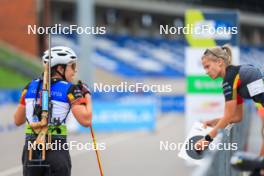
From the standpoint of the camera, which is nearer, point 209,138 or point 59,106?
point 59,106

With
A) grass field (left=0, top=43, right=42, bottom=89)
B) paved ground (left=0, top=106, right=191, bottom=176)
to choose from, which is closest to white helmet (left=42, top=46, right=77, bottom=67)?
paved ground (left=0, top=106, right=191, bottom=176)

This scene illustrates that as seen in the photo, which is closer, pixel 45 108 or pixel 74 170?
pixel 45 108

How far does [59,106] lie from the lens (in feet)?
18.3

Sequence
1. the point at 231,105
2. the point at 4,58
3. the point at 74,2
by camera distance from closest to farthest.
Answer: the point at 231,105 < the point at 4,58 < the point at 74,2

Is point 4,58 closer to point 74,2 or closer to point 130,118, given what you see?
point 74,2

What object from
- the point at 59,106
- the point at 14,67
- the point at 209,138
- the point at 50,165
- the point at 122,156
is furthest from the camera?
the point at 14,67

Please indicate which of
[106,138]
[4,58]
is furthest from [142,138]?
[4,58]

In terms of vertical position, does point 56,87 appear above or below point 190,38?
below

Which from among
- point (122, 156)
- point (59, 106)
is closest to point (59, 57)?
point (59, 106)

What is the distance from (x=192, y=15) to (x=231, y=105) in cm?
682

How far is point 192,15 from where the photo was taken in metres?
12.8

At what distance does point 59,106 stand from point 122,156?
30.7 ft

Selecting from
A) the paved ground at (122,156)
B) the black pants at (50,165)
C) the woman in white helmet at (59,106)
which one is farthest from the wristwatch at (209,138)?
the paved ground at (122,156)

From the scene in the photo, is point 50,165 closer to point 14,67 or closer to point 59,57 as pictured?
point 59,57
